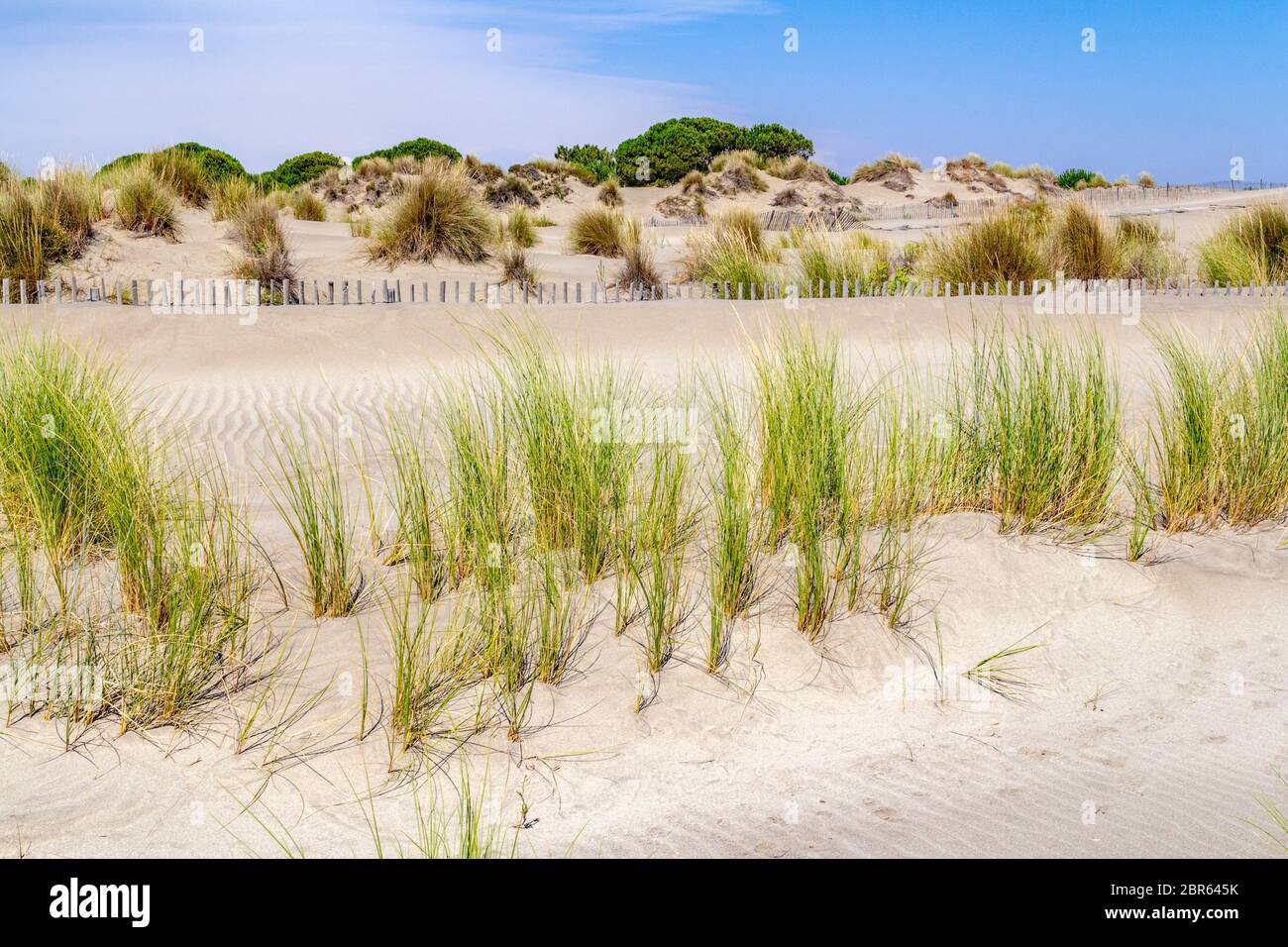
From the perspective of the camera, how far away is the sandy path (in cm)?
285

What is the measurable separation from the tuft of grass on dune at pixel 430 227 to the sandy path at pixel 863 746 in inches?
399

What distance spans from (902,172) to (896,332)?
26138mm

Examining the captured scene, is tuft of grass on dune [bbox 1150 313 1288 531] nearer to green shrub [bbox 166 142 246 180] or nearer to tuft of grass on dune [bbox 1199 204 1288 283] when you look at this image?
tuft of grass on dune [bbox 1199 204 1288 283]

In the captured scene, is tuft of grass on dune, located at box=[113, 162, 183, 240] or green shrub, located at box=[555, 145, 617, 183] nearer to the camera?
tuft of grass on dune, located at box=[113, 162, 183, 240]

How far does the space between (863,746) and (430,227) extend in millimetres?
12221

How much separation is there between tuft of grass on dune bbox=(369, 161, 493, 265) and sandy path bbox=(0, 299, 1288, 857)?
1012cm

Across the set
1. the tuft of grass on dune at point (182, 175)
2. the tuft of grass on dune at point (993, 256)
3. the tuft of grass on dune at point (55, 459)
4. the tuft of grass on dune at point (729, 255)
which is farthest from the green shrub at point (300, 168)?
the tuft of grass on dune at point (55, 459)

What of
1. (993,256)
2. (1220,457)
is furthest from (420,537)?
(993,256)

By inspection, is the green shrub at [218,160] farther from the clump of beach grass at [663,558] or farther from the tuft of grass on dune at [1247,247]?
the clump of beach grass at [663,558]

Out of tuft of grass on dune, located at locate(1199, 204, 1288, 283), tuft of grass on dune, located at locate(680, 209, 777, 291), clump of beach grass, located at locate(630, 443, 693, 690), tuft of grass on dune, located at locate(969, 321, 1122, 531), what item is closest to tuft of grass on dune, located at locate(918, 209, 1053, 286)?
tuft of grass on dune, located at locate(680, 209, 777, 291)

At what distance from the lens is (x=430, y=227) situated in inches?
565
